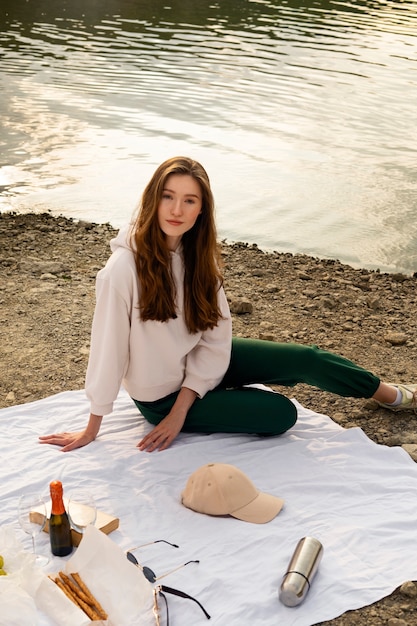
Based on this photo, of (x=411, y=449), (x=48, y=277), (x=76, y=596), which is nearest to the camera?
(x=76, y=596)

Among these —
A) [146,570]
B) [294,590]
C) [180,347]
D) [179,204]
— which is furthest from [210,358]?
Answer: [294,590]

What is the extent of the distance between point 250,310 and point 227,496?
2467mm

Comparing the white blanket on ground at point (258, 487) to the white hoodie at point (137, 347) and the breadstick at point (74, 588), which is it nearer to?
the breadstick at point (74, 588)

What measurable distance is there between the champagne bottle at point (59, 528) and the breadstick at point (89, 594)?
20cm

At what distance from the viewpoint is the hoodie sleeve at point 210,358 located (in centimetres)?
393

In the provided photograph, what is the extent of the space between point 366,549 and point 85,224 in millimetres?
4851

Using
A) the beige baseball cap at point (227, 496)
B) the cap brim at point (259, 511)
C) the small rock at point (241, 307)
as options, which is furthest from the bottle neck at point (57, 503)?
the small rock at point (241, 307)

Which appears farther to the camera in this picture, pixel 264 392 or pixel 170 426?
pixel 264 392

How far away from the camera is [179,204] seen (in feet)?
12.0

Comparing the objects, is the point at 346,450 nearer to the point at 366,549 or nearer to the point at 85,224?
the point at 366,549

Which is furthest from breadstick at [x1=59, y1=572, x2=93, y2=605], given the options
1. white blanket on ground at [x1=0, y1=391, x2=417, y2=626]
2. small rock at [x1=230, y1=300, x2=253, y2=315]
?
small rock at [x1=230, y1=300, x2=253, y2=315]

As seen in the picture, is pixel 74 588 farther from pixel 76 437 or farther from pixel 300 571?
pixel 76 437

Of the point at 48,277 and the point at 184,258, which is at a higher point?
the point at 184,258

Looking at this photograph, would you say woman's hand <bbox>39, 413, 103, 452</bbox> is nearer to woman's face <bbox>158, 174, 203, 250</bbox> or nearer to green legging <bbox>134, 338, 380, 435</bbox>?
green legging <bbox>134, 338, 380, 435</bbox>
